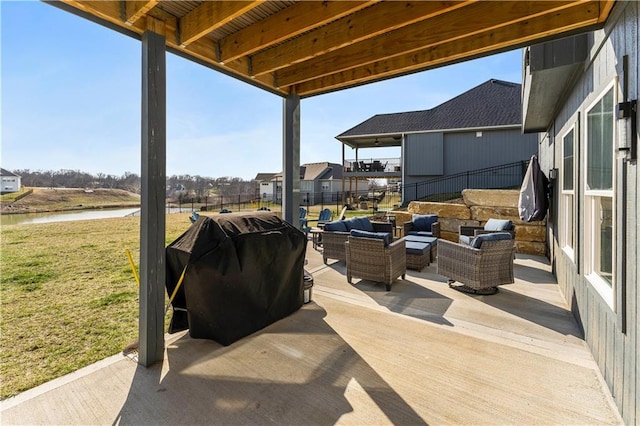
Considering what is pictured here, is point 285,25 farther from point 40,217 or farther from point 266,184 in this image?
point 266,184

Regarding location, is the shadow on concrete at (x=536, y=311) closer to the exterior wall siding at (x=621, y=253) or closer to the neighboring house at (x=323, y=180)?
the exterior wall siding at (x=621, y=253)

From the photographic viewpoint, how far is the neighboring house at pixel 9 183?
25.8 meters

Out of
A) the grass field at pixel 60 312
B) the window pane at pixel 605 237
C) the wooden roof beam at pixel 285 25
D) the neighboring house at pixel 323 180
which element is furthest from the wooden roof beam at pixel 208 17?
the neighboring house at pixel 323 180

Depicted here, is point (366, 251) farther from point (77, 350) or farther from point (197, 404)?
point (77, 350)

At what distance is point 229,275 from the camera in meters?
2.89

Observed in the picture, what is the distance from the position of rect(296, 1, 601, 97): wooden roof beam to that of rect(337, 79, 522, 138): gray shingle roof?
1250 centimetres

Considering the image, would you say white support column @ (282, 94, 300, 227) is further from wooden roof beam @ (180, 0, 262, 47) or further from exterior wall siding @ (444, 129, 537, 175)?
exterior wall siding @ (444, 129, 537, 175)

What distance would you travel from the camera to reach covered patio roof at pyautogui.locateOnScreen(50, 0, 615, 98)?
226cm

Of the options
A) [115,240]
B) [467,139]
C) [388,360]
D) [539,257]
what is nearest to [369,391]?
[388,360]

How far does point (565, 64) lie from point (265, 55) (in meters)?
3.40

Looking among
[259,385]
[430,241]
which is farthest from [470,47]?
[430,241]

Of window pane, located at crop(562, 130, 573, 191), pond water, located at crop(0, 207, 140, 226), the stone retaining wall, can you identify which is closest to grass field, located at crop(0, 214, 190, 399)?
window pane, located at crop(562, 130, 573, 191)

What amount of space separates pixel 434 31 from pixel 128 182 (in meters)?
35.5

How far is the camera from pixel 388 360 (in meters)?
2.70
